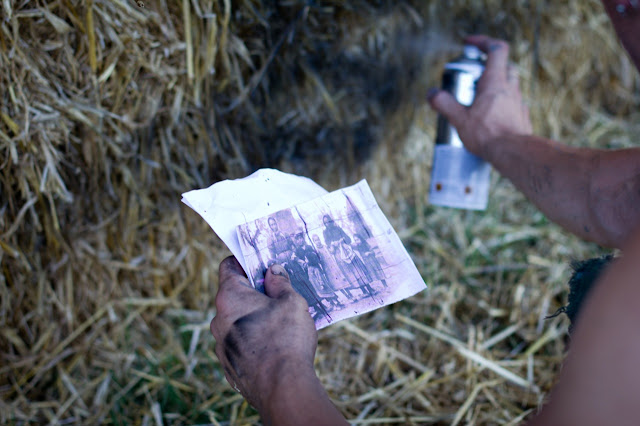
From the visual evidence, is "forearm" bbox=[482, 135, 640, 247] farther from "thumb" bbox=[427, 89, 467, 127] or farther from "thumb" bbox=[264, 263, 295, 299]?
"thumb" bbox=[264, 263, 295, 299]

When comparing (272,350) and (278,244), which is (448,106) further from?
(272,350)

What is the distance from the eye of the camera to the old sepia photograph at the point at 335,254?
35.1 inches

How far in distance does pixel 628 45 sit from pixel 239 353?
2.66ft

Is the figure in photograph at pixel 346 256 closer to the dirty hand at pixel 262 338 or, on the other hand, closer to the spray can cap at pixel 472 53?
the dirty hand at pixel 262 338

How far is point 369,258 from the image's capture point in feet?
3.09

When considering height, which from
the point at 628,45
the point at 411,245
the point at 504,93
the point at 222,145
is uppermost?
the point at 628,45

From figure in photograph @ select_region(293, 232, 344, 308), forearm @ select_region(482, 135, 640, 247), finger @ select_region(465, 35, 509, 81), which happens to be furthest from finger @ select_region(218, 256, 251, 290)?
finger @ select_region(465, 35, 509, 81)

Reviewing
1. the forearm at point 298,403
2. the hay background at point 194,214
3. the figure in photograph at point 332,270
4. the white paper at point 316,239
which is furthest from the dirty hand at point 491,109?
the forearm at point 298,403

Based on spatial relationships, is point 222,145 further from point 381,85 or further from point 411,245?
point 411,245

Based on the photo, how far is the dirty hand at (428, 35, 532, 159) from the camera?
1256 millimetres

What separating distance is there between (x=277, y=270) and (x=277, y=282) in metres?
0.03

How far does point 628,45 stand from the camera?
887mm

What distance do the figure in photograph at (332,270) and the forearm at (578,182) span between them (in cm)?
52

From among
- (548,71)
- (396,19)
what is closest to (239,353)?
(396,19)
